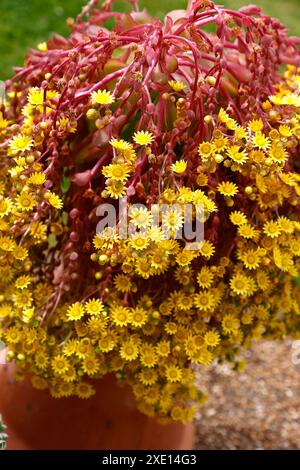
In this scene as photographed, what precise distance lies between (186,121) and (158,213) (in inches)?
6.4

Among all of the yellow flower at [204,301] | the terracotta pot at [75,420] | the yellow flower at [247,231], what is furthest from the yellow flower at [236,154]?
the terracotta pot at [75,420]

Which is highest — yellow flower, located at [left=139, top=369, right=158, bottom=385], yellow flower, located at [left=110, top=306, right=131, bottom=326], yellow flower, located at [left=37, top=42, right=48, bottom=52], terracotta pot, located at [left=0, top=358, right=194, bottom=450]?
yellow flower, located at [left=37, top=42, right=48, bottom=52]

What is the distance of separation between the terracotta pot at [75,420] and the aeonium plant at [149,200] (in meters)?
0.14

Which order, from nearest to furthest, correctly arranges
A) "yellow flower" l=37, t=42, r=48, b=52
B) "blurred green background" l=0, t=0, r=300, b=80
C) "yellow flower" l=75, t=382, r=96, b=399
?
"yellow flower" l=75, t=382, r=96, b=399 → "yellow flower" l=37, t=42, r=48, b=52 → "blurred green background" l=0, t=0, r=300, b=80

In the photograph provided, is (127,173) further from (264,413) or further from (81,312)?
(264,413)

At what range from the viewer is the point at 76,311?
1.13 m

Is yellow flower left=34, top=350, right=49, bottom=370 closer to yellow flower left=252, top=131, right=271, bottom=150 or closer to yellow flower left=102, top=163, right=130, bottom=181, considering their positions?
yellow flower left=102, top=163, right=130, bottom=181

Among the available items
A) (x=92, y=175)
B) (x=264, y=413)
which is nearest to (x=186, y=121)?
(x=92, y=175)

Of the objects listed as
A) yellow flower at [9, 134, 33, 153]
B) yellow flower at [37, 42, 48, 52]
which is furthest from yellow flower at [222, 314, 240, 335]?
yellow flower at [37, 42, 48, 52]

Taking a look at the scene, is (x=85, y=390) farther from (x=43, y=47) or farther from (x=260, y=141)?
(x=43, y=47)

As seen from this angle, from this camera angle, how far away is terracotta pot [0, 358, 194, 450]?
1.39m

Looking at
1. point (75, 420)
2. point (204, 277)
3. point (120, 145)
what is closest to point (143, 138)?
point (120, 145)

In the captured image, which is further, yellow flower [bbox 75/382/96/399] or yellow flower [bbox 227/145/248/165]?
yellow flower [bbox 75/382/96/399]

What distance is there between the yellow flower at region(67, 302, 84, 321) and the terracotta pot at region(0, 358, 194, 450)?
300 mm
